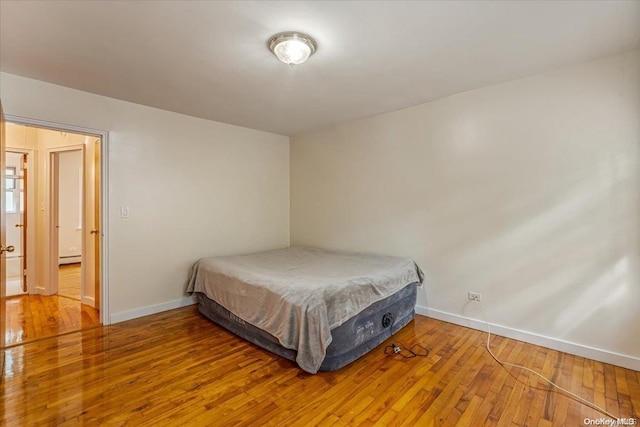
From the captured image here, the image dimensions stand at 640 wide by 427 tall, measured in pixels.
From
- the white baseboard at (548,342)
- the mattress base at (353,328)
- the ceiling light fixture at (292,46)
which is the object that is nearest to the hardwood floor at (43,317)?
the mattress base at (353,328)

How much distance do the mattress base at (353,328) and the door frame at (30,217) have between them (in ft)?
9.71

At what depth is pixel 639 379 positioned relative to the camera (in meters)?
2.12

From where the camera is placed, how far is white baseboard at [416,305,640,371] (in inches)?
89.7

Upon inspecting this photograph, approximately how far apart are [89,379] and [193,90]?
102 inches

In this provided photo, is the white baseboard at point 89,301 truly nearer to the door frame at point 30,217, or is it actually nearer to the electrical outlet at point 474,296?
the door frame at point 30,217

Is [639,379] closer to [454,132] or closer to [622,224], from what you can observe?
[622,224]

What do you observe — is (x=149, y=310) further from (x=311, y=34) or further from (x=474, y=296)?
(x=474, y=296)

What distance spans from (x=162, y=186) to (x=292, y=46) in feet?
7.84

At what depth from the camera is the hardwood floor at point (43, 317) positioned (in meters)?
2.90

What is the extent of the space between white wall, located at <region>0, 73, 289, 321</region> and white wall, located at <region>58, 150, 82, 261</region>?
4.25 metres

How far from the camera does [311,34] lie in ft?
6.61

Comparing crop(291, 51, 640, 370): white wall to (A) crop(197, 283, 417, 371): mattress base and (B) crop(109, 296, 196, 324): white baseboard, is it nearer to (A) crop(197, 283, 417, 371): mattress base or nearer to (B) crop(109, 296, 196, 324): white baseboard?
(A) crop(197, 283, 417, 371): mattress base
